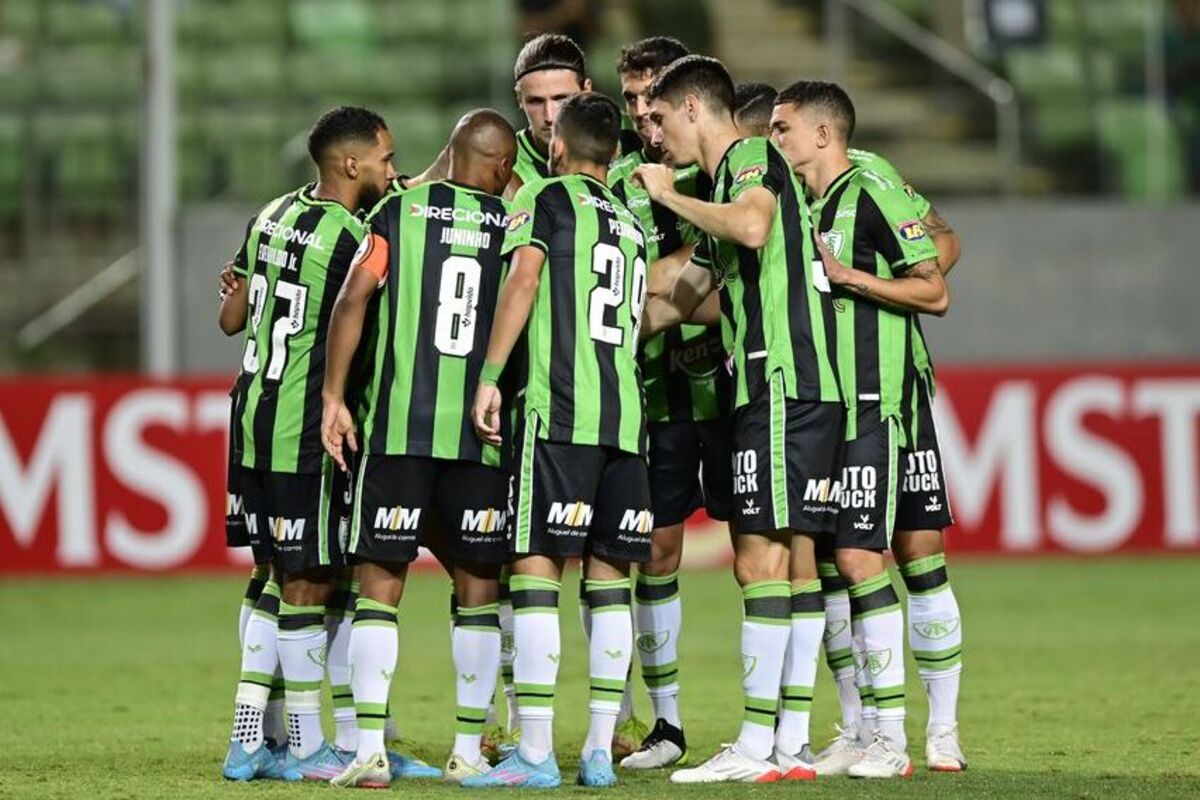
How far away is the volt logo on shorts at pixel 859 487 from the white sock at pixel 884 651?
0.90 ft

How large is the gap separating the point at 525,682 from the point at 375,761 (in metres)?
0.52

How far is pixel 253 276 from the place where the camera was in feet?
22.2

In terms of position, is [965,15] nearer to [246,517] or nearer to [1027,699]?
[1027,699]

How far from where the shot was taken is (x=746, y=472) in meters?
6.46

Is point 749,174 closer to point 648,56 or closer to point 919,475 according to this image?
point 648,56

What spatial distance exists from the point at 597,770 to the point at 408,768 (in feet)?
2.43

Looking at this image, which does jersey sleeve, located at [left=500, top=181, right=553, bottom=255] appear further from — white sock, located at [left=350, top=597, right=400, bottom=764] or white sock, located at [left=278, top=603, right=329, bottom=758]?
white sock, located at [left=278, top=603, right=329, bottom=758]

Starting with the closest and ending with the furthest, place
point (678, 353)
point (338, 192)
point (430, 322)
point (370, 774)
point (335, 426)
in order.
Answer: point (370, 774) → point (335, 426) → point (430, 322) → point (338, 192) → point (678, 353)

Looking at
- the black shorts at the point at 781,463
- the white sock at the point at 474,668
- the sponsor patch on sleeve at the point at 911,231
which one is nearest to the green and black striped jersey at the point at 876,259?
the sponsor patch on sleeve at the point at 911,231

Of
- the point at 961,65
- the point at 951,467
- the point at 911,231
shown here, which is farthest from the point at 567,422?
the point at 961,65

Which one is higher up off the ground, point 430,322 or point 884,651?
point 430,322

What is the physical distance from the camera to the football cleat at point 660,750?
6883 millimetres

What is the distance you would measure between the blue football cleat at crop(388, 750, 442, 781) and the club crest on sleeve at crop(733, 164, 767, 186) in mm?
2164

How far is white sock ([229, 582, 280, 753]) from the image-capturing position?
661 cm
